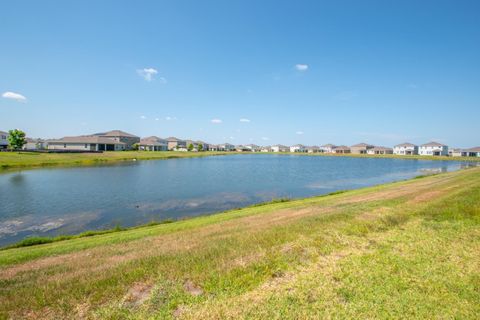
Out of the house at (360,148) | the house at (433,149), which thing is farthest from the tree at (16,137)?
the house at (360,148)

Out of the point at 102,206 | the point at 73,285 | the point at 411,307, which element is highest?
the point at 411,307

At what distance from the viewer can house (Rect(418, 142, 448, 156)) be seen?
143125 millimetres

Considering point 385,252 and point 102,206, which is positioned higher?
point 385,252

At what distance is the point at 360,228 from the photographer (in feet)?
28.6

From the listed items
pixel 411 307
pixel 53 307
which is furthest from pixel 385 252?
pixel 53 307

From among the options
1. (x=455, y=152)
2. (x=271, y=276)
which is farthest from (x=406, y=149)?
(x=271, y=276)

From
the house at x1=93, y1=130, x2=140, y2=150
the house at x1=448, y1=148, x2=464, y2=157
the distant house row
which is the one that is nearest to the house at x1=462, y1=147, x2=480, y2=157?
the distant house row

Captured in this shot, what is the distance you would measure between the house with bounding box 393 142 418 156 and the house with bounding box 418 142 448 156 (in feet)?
22.0

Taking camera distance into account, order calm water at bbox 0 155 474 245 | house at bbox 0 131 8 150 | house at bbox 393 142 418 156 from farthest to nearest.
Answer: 1. house at bbox 393 142 418 156
2. house at bbox 0 131 8 150
3. calm water at bbox 0 155 474 245

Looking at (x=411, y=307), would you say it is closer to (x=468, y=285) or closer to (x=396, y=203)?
(x=468, y=285)

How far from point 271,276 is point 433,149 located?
182m

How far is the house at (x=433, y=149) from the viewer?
143 meters

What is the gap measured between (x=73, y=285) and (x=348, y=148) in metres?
215

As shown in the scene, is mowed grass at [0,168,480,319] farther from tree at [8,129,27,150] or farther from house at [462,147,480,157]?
house at [462,147,480,157]
